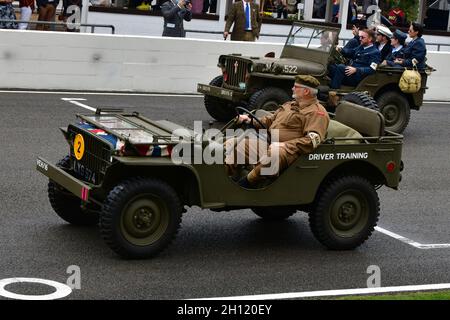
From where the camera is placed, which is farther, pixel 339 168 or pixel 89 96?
pixel 89 96

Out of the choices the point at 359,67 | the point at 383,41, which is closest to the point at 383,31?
the point at 383,41

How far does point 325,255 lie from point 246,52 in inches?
443

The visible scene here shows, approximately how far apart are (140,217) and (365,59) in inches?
340

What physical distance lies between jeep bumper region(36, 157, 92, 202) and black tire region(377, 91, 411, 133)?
8.79 metres

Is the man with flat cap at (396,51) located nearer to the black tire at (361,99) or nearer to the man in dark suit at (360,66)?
the man in dark suit at (360,66)

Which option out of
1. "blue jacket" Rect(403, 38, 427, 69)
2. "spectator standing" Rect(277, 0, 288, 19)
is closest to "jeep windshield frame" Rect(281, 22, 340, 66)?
"blue jacket" Rect(403, 38, 427, 69)

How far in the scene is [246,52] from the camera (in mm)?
20562

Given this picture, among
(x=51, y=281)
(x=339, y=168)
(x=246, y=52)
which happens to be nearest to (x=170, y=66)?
(x=246, y=52)

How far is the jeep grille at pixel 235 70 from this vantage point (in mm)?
16344

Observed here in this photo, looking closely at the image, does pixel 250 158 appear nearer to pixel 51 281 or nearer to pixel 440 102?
pixel 51 281

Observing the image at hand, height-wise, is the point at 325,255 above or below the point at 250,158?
below

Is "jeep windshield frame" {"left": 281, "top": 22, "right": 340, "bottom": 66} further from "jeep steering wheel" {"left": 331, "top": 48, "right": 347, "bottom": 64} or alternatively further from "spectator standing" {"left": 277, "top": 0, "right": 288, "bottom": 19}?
"spectator standing" {"left": 277, "top": 0, "right": 288, "bottom": 19}

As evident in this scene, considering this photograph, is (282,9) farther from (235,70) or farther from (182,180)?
(182,180)
